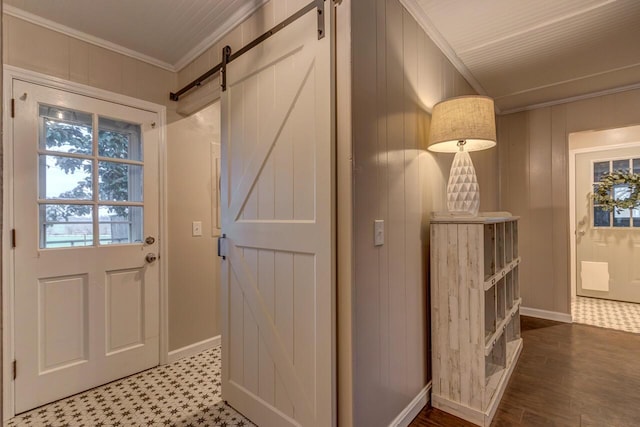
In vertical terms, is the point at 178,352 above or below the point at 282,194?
below

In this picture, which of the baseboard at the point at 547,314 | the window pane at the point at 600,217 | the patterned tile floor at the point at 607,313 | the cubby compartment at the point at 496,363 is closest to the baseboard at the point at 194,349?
the cubby compartment at the point at 496,363

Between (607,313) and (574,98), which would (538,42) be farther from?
(607,313)

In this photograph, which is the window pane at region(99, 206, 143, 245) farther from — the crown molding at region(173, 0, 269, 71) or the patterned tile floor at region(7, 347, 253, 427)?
the crown molding at region(173, 0, 269, 71)

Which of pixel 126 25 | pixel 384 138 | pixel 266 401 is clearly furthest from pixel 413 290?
pixel 126 25

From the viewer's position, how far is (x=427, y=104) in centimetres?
220

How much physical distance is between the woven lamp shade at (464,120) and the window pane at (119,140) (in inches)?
85.3

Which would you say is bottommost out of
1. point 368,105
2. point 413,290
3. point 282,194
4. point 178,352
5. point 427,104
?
point 178,352

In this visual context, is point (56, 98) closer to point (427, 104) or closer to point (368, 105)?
point (368, 105)

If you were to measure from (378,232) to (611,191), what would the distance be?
4.16 metres

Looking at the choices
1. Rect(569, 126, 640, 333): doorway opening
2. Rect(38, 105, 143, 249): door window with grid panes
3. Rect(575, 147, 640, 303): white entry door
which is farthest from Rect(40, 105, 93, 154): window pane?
Rect(575, 147, 640, 303): white entry door

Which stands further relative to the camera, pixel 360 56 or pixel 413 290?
pixel 413 290

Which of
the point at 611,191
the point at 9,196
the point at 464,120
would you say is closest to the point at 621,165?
the point at 611,191

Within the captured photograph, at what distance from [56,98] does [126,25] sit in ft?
2.17

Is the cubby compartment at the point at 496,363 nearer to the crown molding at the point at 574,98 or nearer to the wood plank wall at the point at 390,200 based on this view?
the wood plank wall at the point at 390,200
